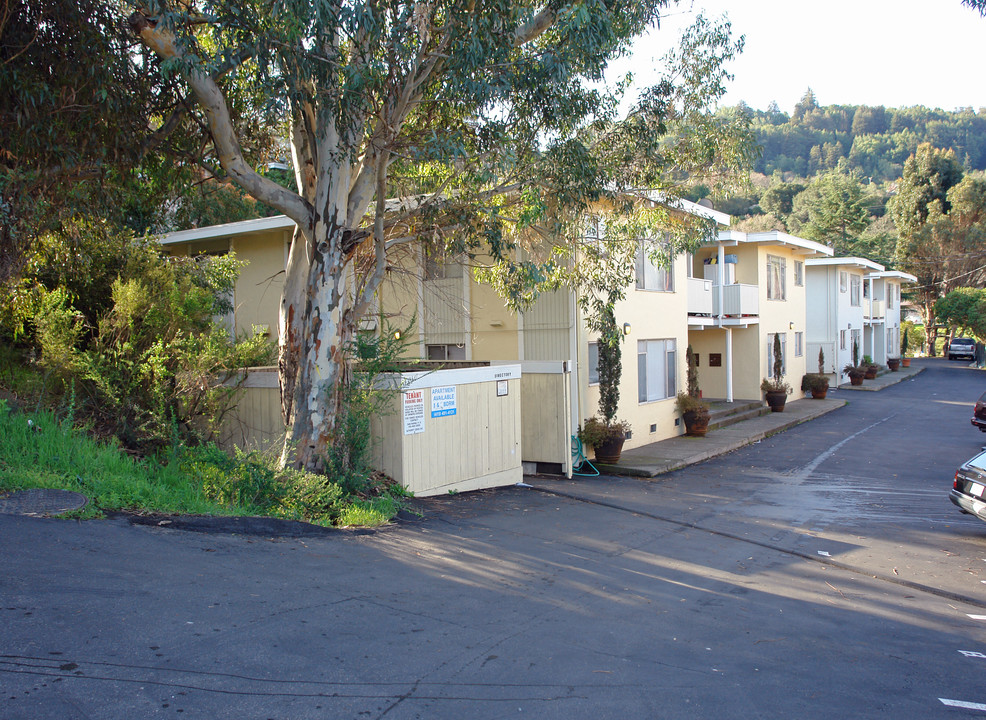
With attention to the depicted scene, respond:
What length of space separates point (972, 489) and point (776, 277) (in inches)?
801

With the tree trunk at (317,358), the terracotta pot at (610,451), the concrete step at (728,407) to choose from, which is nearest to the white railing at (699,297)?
the concrete step at (728,407)

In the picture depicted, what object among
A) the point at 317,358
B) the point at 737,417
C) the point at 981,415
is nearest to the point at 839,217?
the point at 737,417

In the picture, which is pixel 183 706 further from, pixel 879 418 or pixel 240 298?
pixel 879 418

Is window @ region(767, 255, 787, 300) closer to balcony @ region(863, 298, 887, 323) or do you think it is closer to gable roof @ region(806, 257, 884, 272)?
gable roof @ region(806, 257, 884, 272)

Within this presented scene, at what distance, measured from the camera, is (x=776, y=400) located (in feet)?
85.1

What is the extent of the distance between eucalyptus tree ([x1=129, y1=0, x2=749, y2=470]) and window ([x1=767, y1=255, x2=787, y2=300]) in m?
16.5

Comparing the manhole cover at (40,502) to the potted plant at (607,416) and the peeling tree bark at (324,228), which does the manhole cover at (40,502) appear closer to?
the peeling tree bark at (324,228)

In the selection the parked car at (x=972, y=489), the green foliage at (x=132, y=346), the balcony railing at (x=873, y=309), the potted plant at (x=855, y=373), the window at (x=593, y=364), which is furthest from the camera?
the balcony railing at (x=873, y=309)

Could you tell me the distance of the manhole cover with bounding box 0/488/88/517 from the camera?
6.75m

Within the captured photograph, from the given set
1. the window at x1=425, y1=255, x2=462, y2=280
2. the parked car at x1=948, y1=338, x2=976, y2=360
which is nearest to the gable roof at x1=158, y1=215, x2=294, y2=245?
the window at x1=425, y1=255, x2=462, y2=280

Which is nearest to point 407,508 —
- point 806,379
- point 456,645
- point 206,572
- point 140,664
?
point 206,572

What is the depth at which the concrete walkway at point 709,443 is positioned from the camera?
1579cm

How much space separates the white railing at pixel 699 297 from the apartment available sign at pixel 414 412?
1293 centimetres

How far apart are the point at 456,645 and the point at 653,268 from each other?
15385 millimetres
